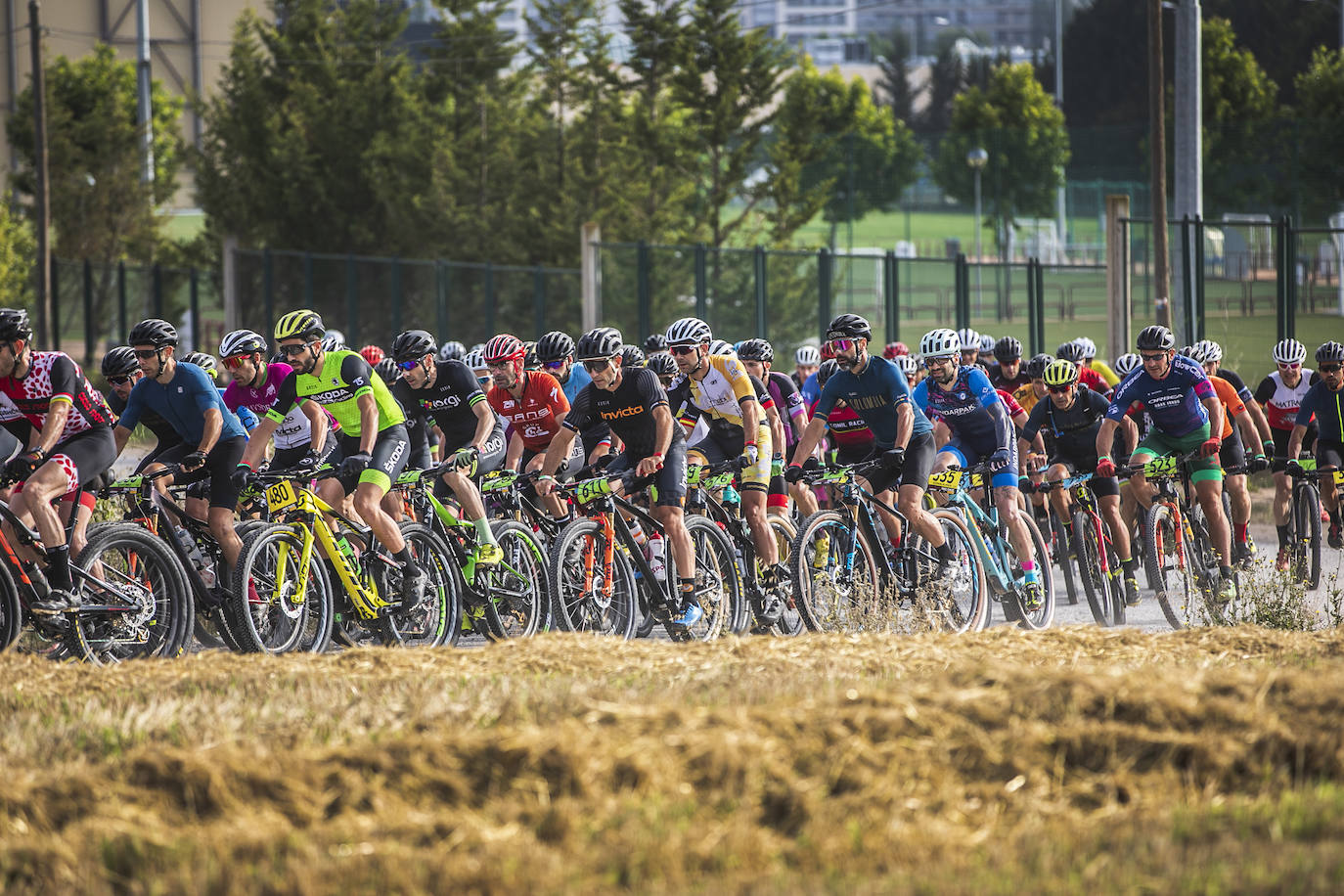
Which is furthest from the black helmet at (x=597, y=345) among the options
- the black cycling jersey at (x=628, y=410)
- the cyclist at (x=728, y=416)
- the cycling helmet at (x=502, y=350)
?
the cycling helmet at (x=502, y=350)

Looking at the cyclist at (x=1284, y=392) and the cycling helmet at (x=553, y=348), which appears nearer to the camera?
the cycling helmet at (x=553, y=348)

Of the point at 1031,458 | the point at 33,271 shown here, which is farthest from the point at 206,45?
the point at 1031,458

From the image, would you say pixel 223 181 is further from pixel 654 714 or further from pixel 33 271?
pixel 654 714

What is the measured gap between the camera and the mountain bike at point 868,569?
1020 cm

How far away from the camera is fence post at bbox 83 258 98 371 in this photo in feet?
123

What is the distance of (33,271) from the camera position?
39.8 m

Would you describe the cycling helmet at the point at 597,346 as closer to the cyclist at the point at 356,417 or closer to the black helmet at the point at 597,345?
the black helmet at the point at 597,345

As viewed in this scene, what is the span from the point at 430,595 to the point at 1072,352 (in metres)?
6.22

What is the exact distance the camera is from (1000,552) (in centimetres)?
1115

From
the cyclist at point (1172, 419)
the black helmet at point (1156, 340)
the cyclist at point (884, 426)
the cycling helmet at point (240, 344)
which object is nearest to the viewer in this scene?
the cycling helmet at point (240, 344)

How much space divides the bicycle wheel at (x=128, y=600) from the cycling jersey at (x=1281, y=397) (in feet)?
31.7

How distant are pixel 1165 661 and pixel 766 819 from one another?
319 centimetres

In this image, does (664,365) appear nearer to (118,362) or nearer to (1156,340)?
(1156,340)

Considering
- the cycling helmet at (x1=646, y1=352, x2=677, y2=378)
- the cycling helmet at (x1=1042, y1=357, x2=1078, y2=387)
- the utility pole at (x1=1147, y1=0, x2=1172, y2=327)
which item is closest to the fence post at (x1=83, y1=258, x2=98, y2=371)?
the utility pole at (x1=1147, y1=0, x2=1172, y2=327)
